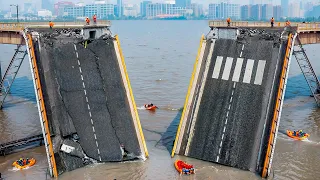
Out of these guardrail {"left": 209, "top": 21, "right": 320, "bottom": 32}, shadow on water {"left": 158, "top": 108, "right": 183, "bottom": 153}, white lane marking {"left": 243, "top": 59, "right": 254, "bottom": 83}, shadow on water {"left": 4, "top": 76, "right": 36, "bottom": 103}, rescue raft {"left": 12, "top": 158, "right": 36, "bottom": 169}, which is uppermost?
guardrail {"left": 209, "top": 21, "right": 320, "bottom": 32}

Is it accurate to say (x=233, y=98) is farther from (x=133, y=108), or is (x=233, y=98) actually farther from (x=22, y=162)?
(x=22, y=162)

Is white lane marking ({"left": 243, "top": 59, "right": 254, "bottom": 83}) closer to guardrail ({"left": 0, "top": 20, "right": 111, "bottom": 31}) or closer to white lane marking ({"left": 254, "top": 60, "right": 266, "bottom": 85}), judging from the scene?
white lane marking ({"left": 254, "top": 60, "right": 266, "bottom": 85})

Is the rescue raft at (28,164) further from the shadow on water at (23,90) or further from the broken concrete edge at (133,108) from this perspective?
the shadow on water at (23,90)

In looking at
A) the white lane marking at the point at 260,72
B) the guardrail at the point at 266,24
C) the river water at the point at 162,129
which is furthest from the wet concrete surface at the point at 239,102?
the guardrail at the point at 266,24

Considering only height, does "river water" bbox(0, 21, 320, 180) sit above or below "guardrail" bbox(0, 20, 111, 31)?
below

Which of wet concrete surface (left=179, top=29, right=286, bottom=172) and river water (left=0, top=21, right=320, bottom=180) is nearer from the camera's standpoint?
wet concrete surface (left=179, top=29, right=286, bottom=172)

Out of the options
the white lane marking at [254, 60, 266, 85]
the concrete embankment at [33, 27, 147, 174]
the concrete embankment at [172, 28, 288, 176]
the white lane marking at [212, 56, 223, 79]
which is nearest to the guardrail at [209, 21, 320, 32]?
the concrete embankment at [172, 28, 288, 176]

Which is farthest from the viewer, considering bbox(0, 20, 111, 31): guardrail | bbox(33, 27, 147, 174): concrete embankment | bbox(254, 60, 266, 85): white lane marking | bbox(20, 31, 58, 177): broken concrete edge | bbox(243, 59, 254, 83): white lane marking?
bbox(0, 20, 111, 31): guardrail

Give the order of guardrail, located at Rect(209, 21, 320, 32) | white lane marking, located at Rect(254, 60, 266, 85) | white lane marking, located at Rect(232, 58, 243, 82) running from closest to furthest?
white lane marking, located at Rect(254, 60, 266, 85), white lane marking, located at Rect(232, 58, 243, 82), guardrail, located at Rect(209, 21, 320, 32)
